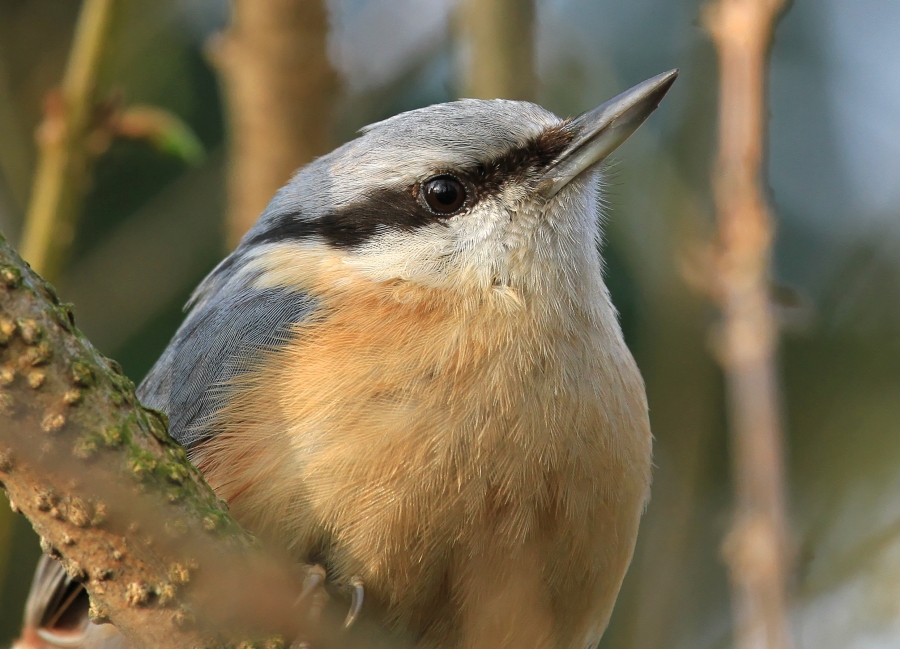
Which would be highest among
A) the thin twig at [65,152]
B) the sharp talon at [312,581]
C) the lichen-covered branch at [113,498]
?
the thin twig at [65,152]

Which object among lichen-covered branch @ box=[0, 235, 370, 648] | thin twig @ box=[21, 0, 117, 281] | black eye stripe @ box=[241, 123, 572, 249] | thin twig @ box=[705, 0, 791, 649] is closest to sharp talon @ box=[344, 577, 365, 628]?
lichen-covered branch @ box=[0, 235, 370, 648]

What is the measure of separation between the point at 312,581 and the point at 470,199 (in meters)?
1.23

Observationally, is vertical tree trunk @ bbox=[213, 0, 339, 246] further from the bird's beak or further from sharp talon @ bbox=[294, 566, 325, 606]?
sharp talon @ bbox=[294, 566, 325, 606]

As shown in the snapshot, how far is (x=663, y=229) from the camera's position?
426 centimetres

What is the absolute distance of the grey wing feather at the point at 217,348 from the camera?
9.55 ft

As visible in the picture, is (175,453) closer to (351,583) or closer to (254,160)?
(351,583)

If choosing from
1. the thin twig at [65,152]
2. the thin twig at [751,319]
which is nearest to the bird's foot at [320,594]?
the thin twig at [751,319]

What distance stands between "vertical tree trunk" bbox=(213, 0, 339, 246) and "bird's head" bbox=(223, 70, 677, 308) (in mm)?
847

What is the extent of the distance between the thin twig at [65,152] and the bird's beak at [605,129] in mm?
Answer: 1549

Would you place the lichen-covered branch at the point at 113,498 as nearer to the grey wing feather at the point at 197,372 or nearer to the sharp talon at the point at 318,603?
the sharp talon at the point at 318,603

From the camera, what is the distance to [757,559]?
193 centimetres

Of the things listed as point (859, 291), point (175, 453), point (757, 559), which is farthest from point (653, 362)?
point (175, 453)

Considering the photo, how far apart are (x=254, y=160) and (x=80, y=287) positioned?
4.26 ft

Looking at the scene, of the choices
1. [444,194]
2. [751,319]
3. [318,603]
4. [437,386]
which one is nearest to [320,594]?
[318,603]
